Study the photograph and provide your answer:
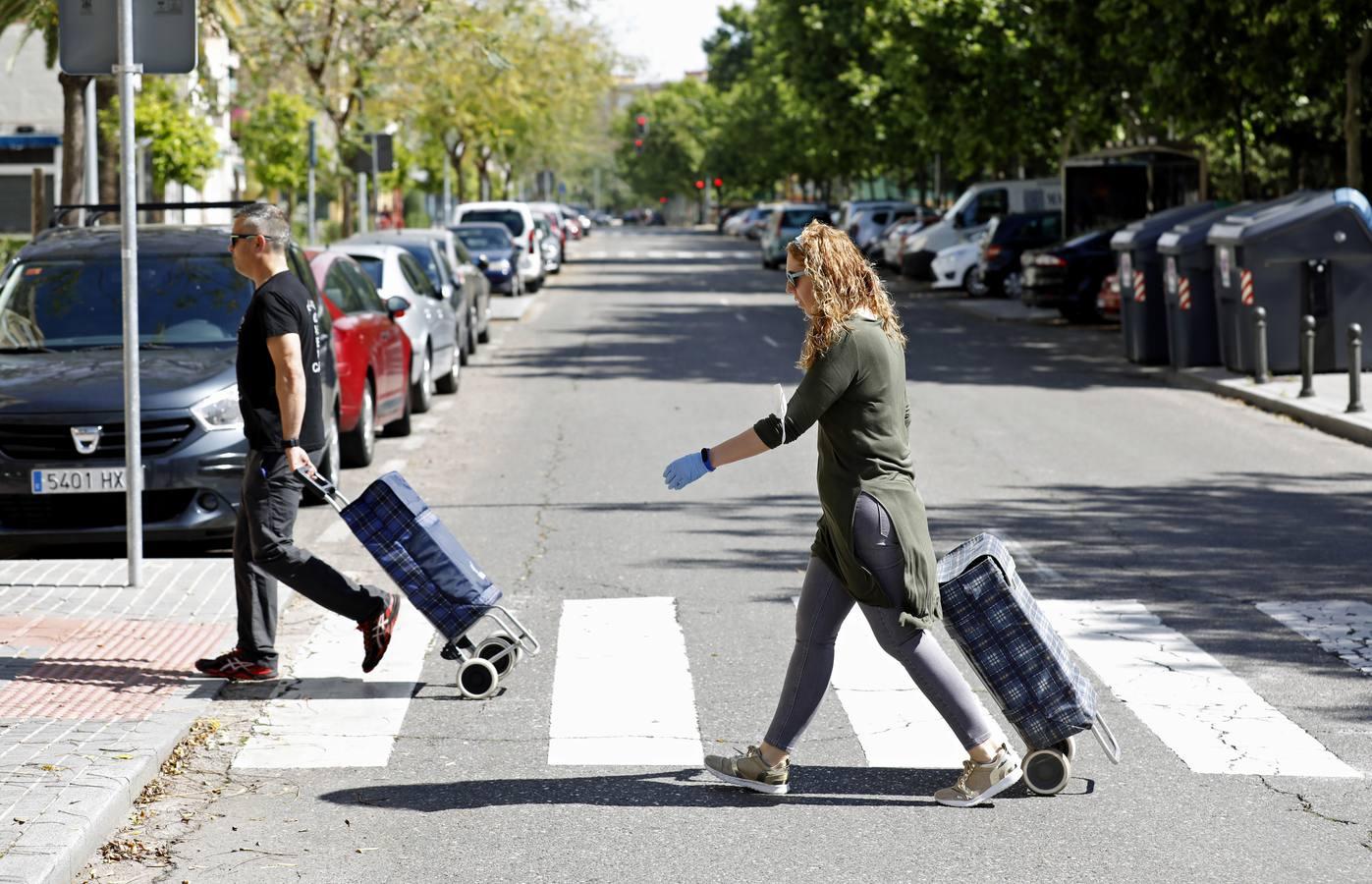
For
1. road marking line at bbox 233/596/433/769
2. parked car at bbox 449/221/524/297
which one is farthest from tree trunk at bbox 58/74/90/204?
parked car at bbox 449/221/524/297

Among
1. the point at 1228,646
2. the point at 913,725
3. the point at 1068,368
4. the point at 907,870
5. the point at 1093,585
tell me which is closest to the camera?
the point at 907,870

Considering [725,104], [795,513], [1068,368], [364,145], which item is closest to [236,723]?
[795,513]

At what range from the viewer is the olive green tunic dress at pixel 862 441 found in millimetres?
5535

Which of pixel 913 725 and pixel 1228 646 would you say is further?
pixel 1228 646

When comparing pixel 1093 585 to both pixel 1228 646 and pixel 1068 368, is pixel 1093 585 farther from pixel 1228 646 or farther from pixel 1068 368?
pixel 1068 368

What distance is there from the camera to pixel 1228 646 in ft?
26.3

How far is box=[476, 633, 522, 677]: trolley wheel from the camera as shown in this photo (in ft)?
23.4

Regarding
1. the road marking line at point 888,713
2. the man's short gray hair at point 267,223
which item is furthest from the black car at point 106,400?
the road marking line at point 888,713

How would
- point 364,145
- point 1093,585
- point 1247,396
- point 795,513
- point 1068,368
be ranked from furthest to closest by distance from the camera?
1. point 364,145
2. point 1068,368
3. point 1247,396
4. point 795,513
5. point 1093,585

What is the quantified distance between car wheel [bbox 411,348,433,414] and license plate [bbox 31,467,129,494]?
7453 millimetres

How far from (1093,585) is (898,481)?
3996 mm

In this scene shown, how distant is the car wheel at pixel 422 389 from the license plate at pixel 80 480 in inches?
293

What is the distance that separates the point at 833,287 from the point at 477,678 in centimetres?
233

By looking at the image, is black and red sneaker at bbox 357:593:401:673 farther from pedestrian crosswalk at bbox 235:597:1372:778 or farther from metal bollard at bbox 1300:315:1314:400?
metal bollard at bbox 1300:315:1314:400
